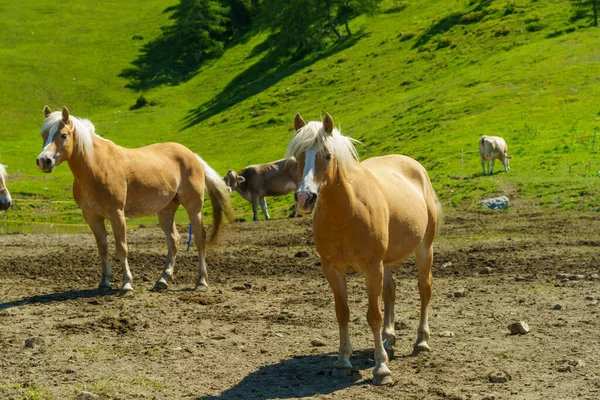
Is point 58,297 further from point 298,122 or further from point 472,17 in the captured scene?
point 472,17

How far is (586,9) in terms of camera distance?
2226 inches

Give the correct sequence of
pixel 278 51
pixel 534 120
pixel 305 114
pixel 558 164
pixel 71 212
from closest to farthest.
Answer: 1. pixel 558 164
2. pixel 71 212
3. pixel 534 120
4. pixel 305 114
5. pixel 278 51

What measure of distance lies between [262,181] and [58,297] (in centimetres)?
1789

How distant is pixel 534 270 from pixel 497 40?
44672mm

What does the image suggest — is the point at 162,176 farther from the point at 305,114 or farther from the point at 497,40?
the point at 497,40

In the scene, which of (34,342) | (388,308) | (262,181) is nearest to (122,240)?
(34,342)

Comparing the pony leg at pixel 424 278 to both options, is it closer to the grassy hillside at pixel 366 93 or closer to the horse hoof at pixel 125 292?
the grassy hillside at pixel 366 93

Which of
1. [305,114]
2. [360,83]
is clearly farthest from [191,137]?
[360,83]

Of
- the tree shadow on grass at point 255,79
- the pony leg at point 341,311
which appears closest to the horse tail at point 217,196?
the pony leg at point 341,311

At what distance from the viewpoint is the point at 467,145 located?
3381 centimetres

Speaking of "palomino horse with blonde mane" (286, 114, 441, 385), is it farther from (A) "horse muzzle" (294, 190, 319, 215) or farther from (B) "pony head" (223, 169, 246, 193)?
(B) "pony head" (223, 169, 246, 193)

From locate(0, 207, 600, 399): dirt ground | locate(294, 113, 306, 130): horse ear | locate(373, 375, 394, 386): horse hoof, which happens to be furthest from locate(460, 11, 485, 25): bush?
locate(373, 375, 394, 386): horse hoof

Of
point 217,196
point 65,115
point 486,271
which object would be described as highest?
point 65,115

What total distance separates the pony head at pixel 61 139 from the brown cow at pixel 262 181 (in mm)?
16918
